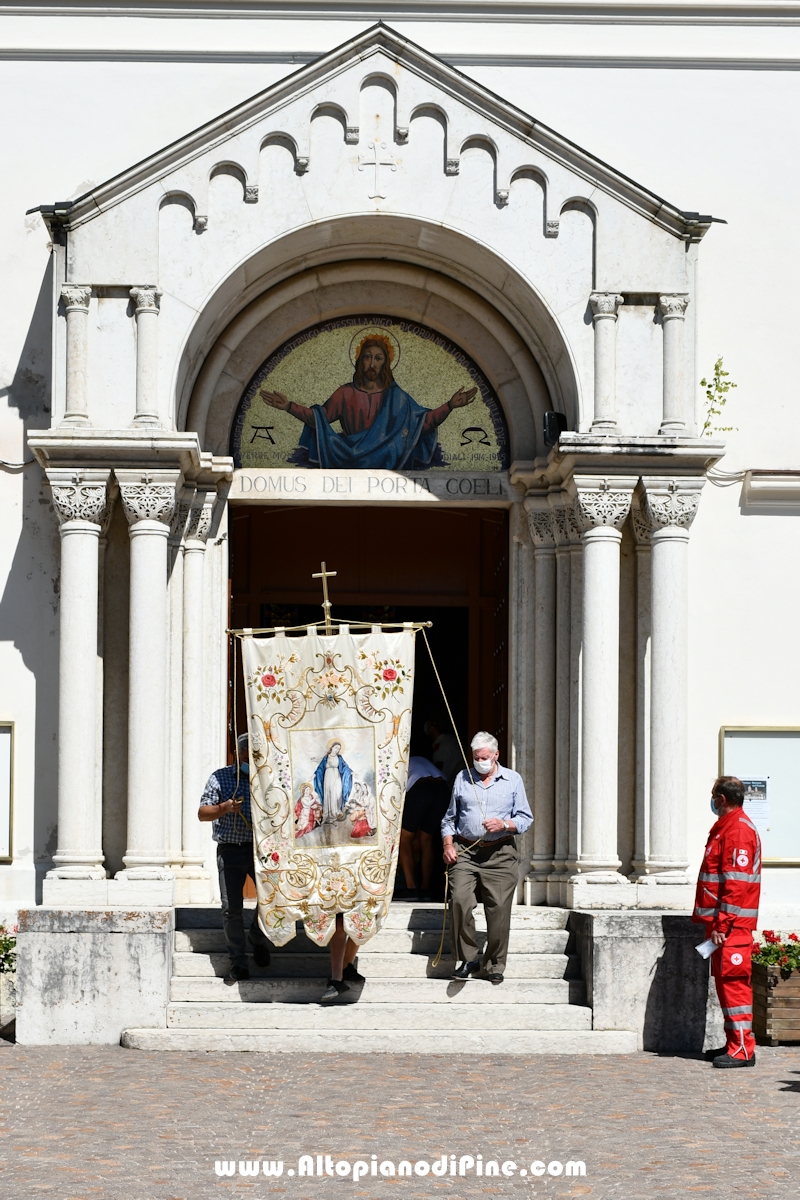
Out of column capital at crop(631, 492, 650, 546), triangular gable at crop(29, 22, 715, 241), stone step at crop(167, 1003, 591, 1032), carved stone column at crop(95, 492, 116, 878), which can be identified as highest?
triangular gable at crop(29, 22, 715, 241)

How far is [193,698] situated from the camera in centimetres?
1263

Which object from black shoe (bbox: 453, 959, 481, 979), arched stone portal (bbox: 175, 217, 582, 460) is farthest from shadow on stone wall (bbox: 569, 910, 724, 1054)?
arched stone portal (bbox: 175, 217, 582, 460)

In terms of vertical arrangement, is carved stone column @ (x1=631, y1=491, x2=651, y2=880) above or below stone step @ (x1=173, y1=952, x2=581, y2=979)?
above

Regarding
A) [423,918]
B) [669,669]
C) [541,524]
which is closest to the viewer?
[669,669]

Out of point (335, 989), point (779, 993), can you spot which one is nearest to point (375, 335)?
point (335, 989)

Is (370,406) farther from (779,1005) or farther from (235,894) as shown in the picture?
(779,1005)

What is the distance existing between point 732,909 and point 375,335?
5245 millimetres

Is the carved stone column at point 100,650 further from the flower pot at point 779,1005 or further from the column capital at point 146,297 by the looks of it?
the flower pot at point 779,1005

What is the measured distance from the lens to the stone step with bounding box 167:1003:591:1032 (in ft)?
35.7

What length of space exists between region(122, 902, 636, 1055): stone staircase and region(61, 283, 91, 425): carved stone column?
11.9ft

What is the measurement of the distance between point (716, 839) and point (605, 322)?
3.70 meters

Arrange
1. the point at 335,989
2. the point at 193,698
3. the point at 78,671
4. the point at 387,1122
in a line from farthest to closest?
the point at 193,698
the point at 78,671
the point at 335,989
the point at 387,1122

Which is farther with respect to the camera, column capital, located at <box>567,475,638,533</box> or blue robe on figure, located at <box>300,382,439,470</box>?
blue robe on figure, located at <box>300,382,439,470</box>

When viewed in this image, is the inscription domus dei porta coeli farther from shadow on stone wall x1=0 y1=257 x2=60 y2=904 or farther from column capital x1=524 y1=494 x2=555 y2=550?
shadow on stone wall x1=0 y1=257 x2=60 y2=904
